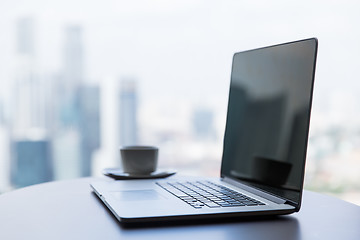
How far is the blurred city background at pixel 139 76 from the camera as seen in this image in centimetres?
350

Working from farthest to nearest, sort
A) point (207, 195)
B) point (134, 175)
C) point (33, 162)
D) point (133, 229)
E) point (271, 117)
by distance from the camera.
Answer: point (33, 162), point (134, 175), point (271, 117), point (207, 195), point (133, 229)

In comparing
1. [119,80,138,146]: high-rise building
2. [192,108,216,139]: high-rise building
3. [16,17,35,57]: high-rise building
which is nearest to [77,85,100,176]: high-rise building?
[119,80,138,146]: high-rise building

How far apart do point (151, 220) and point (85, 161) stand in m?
3.07

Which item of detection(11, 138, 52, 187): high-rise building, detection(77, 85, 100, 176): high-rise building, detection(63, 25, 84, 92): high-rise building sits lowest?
detection(11, 138, 52, 187): high-rise building

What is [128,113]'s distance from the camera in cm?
374

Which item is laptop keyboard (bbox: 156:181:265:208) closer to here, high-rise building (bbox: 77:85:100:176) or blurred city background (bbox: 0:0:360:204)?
blurred city background (bbox: 0:0:360:204)

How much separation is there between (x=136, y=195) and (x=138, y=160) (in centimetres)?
29

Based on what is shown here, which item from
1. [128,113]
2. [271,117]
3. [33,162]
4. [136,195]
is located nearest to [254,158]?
[271,117]

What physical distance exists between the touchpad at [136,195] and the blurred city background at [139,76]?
256 cm

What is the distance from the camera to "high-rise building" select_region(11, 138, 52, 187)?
3535 mm

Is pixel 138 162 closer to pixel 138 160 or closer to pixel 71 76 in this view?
pixel 138 160

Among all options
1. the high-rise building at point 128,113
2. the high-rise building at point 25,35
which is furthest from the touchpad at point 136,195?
the high-rise building at point 25,35

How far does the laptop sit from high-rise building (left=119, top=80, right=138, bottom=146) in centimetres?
260

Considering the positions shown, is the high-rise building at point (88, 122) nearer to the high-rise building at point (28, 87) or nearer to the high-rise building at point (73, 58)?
the high-rise building at point (73, 58)
